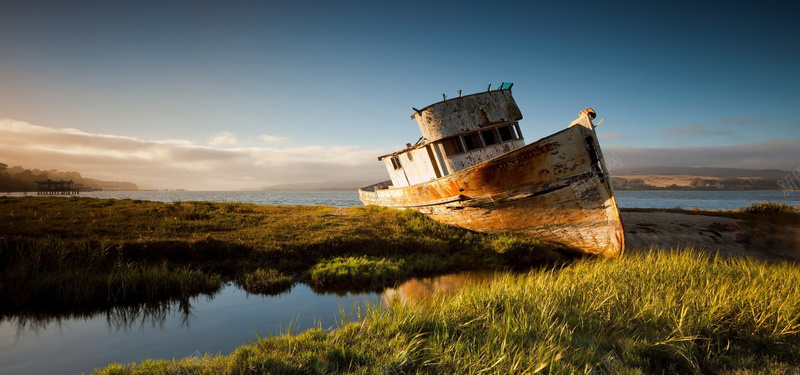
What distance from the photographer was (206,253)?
23.8ft

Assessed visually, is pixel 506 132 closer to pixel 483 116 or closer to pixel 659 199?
pixel 483 116

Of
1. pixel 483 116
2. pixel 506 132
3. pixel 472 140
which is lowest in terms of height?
pixel 506 132

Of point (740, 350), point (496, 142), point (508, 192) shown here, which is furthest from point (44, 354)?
point (496, 142)

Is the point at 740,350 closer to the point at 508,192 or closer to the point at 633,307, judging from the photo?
the point at 633,307

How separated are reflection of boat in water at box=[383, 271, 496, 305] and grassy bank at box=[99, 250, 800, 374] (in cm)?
178

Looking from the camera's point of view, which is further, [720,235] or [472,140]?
[472,140]

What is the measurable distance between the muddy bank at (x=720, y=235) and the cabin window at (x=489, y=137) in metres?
5.54

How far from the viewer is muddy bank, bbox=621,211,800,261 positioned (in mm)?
9031

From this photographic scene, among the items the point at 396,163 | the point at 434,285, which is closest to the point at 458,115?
the point at 396,163

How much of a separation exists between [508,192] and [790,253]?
810cm

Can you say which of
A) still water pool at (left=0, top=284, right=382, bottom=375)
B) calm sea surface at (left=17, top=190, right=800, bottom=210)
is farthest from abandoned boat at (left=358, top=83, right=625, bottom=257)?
calm sea surface at (left=17, top=190, right=800, bottom=210)

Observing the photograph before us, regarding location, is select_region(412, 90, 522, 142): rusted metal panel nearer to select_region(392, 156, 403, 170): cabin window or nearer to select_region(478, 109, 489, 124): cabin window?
select_region(478, 109, 489, 124): cabin window

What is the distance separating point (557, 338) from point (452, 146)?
30.1ft

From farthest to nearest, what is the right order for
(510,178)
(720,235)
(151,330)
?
(720,235), (510,178), (151,330)
